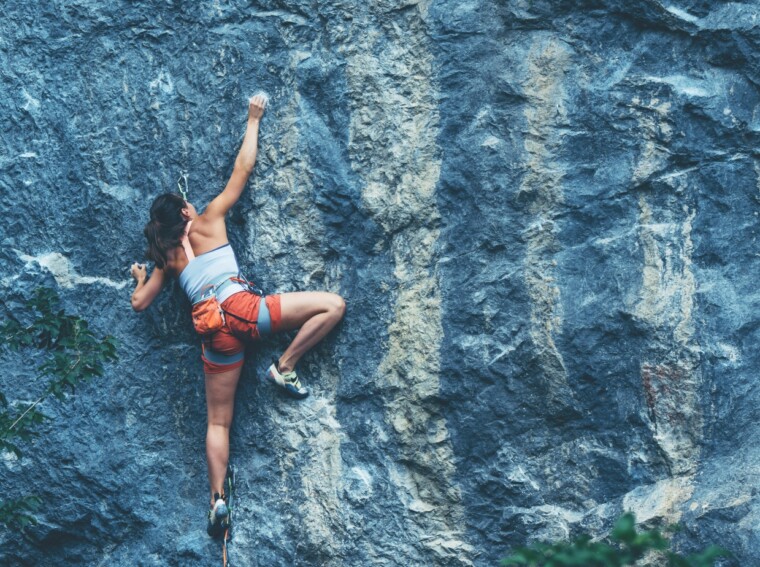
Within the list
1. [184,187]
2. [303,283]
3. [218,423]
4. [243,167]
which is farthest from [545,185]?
[218,423]

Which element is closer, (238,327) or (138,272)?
(238,327)

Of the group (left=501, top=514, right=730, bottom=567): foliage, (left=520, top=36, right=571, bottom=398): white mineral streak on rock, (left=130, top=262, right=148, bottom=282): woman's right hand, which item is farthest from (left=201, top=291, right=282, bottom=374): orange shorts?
(left=501, top=514, right=730, bottom=567): foliage

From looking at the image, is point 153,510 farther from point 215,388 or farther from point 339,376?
point 339,376

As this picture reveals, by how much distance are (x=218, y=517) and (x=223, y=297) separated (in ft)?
4.14

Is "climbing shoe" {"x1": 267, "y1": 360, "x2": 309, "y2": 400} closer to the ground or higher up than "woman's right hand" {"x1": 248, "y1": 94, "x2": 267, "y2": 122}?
closer to the ground

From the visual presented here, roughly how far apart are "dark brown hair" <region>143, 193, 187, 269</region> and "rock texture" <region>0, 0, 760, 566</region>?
28 cm

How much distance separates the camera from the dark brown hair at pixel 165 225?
5219 mm

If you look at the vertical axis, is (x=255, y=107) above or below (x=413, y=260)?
above

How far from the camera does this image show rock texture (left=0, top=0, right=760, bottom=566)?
4875 mm

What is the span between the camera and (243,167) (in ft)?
17.3

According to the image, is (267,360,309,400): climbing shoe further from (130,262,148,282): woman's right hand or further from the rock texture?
(130,262,148,282): woman's right hand

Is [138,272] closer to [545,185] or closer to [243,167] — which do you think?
[243,167]

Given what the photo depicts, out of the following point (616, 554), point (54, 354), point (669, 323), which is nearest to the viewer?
point (616, 554)

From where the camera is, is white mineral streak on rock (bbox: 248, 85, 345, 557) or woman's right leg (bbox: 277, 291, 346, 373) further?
white mineral streak on rock (bbox: 248, 85, 345, 557)
